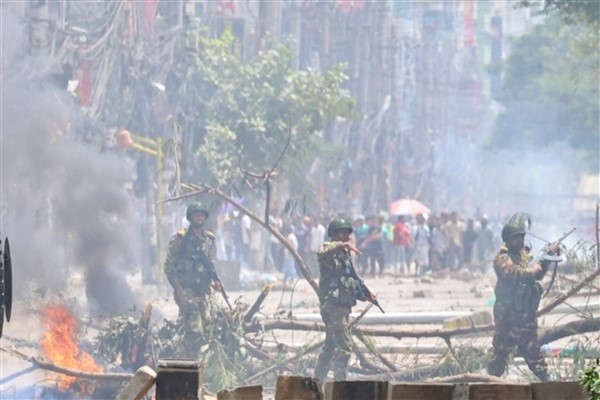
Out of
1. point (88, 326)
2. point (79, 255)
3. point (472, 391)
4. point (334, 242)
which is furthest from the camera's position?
point (79, 255)

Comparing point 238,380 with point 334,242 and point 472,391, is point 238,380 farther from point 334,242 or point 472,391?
point 472,391

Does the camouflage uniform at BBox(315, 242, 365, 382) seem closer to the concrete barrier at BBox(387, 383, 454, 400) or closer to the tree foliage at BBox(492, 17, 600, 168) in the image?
the concrete barrier at BBox(387, 383, 454, 400)

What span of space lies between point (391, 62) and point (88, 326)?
35.2 metres

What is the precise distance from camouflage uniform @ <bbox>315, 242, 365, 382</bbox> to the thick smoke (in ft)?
15.8

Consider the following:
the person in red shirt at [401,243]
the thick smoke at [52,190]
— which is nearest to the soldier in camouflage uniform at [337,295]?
the thick smoke at [52,190]

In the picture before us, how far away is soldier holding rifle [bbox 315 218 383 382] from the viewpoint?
12688mm

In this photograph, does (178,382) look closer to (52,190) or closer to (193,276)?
(193,276)

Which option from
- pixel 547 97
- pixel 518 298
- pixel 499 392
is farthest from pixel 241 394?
pixel 547 97

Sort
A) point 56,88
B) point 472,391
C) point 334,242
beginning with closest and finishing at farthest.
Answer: point 472,391 → point 334,242 → point 56,88

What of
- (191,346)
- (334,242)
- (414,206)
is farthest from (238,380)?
(414,206)

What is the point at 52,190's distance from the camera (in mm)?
19297

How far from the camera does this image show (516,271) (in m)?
12.8

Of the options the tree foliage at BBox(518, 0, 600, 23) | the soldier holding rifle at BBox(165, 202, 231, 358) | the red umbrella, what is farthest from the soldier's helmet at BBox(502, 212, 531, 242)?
the red umbrella

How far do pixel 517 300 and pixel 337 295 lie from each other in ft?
4.79
